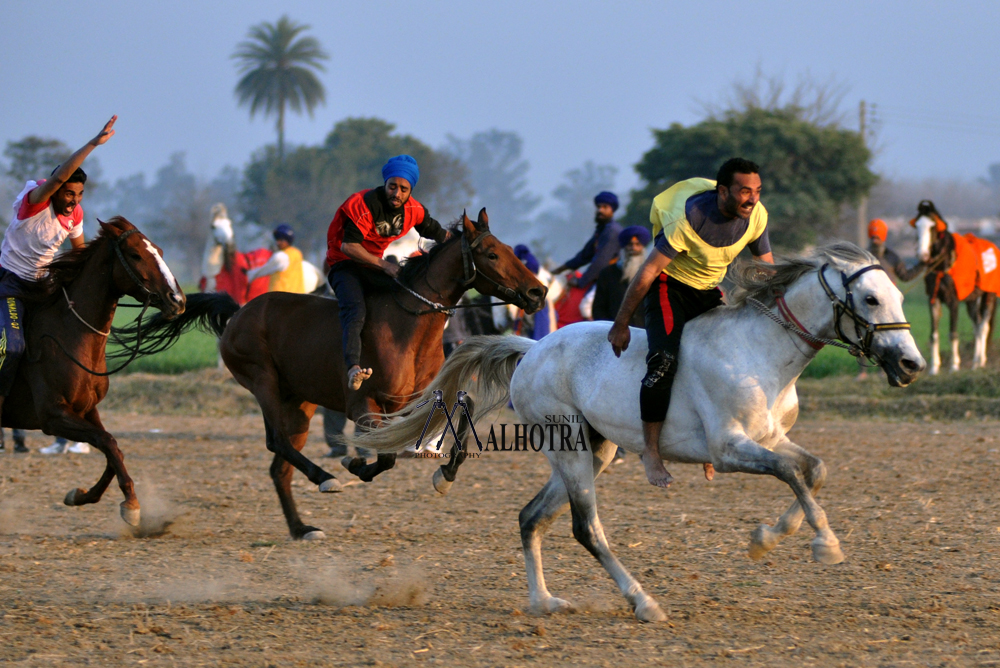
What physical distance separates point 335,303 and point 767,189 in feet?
118

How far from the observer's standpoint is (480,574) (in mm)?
6277

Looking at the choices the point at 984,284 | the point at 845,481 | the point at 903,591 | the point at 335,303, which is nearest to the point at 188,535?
the point at 335,303

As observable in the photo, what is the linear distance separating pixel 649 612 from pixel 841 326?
1.59m

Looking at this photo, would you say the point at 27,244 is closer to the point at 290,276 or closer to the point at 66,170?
the point at 66,170

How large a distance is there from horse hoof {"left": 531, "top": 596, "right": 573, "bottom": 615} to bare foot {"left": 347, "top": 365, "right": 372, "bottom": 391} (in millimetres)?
2022

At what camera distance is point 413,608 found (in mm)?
5516

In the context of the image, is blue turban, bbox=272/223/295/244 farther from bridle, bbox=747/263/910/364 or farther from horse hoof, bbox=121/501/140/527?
bridle, bbox=747/263/910/364

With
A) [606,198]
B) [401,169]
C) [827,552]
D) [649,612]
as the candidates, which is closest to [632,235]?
[606,198]

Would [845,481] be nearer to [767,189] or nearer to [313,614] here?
[313,614]

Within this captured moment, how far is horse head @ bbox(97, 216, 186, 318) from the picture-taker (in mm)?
7227

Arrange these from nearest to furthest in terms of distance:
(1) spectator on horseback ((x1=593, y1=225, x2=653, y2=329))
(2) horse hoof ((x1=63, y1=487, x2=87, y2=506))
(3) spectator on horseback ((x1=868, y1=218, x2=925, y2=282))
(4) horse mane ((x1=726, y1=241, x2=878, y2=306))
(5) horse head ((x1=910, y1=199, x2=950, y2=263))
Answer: (4) horse mane ((x1=726, y1=241, x2=878, y2=306)), (2) horse hoof ((x1=63, y1=487, x2=87, y2=506)), (1) spectator on horseback ((x1=593, y1=225, x2=653, y2=329)), (3) spectator on horseback ((x1=868, y1=218, x2=925, y2=282)), (5) horse head ((x1=910, y1=199, x2=950, y2=263))

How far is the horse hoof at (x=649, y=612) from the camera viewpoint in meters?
5.11

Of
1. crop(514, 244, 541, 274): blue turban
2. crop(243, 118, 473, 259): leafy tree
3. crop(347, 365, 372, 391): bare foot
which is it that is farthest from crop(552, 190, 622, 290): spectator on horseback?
crop(243, 118, 473, 259): leafy tree

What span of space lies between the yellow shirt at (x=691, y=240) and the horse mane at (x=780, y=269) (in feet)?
0.32
